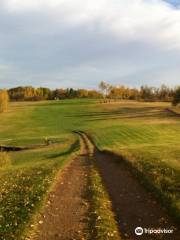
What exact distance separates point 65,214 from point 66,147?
4309 cm

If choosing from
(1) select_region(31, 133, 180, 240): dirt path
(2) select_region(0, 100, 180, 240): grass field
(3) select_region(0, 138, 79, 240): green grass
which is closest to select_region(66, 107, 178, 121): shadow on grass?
(2) select_region(0, 100, 180, 240): grass field

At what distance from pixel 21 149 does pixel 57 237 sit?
174 ft

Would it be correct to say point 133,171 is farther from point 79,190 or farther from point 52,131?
point 52,131

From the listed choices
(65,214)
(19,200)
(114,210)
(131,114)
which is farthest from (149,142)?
(131,114)

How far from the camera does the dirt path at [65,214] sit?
44.1ft

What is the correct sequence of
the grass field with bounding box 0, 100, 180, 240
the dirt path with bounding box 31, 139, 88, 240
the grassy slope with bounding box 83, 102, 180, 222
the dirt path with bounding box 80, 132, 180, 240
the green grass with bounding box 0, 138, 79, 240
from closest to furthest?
the dirt path with bounding box 31, 139, 88, 240 → the dirt path with bounding box 80, 132, 180, 240 → the green grass with bounding box 0, 138, 79, 240 → the grass field with bounding box 0, 100, 180, 240 → the grassy slope with bounding box 83, 102, 180, 222

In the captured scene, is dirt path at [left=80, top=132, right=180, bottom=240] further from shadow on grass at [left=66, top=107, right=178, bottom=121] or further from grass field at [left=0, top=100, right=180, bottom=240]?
shadow on grass at [left=66, top=107, right=178, bottom=121]

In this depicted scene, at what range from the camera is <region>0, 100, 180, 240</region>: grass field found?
18062 mm

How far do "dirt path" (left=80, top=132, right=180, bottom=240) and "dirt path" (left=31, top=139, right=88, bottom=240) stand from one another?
138 centimetres

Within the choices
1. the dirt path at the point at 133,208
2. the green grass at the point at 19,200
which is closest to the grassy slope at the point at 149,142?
the dirt path at the point at 133,208

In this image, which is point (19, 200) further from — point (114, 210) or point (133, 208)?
point (133, 208)

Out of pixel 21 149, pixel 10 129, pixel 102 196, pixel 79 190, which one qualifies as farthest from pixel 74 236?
pixel 10 129

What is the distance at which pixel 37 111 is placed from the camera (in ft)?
472

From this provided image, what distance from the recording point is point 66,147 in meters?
58.9
